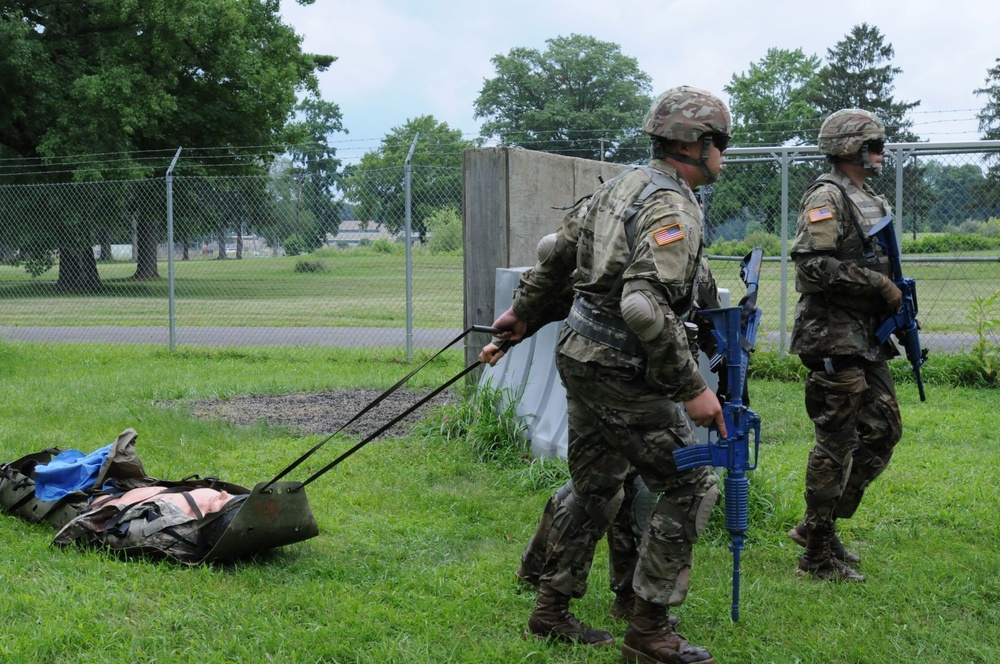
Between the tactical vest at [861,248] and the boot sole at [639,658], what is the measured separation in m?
1.95

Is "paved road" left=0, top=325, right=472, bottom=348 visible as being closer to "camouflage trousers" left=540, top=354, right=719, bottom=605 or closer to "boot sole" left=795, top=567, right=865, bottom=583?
"boot sole" left=795, top=567, right=865, bottom=583

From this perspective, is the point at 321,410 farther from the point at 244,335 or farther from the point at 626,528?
the point at 244,335

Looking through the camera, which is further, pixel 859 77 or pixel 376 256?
pixel 859 77

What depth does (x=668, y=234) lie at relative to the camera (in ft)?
10.5

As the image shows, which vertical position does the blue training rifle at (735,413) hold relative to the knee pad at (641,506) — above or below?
above

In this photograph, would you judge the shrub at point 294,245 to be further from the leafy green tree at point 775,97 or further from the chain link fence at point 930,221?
the leafy green tree at point 775,97

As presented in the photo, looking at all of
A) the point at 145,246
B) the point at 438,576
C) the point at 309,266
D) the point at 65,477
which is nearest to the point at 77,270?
the point at 145,246

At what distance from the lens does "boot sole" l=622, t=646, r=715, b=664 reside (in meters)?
3.46

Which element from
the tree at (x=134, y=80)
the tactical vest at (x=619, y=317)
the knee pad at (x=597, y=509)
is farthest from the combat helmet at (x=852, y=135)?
the tree at (x=134, y=80)

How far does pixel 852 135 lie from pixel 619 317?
1938mm

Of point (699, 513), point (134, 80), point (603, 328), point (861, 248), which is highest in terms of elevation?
point (134, 80)

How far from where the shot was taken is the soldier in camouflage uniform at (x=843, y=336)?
4.50m

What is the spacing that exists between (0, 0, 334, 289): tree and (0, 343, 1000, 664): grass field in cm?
1760

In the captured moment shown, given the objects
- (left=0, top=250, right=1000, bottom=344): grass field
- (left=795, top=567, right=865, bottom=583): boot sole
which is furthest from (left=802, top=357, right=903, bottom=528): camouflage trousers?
(left=0, top=250, right=1000, bottom=344): grass field
